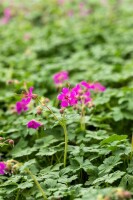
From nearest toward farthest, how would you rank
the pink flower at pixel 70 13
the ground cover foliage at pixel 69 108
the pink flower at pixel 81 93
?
the ground cover foliage at pixel 69 108
the pink flower at pixel 81 93
the pink flower at pixel 70 13

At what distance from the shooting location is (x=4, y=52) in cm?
563

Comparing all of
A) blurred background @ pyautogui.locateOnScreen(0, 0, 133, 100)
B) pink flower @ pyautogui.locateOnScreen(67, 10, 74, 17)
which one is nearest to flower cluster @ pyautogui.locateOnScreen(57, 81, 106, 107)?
blurred background @ pyautogui.locateOnScreen(0, 0, 133, 100)

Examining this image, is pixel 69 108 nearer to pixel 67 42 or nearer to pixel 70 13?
pixel 67 42

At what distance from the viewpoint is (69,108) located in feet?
10.8

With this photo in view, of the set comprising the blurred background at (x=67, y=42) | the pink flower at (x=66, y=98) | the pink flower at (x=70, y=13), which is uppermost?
the pink flower at (x=70, y=13)

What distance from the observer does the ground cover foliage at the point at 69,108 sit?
2564mm

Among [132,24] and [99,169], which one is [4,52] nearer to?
[132,24]

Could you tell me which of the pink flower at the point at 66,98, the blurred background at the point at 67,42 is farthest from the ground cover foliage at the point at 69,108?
the pink flower at the point at 66,98

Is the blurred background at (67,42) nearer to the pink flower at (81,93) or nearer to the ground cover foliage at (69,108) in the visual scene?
the ground cover foliage at (69,108)

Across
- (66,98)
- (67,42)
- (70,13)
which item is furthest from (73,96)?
(70,13)

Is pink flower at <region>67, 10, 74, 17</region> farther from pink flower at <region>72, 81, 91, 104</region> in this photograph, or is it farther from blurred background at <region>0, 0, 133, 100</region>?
pink flower at <region>72, 81, 91, 104</region>

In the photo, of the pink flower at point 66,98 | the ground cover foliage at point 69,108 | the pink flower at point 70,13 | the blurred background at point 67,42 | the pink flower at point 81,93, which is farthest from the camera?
the pink flower at point 70,13

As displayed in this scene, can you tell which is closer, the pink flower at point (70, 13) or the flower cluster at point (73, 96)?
the flower cluster at point (73, 96)

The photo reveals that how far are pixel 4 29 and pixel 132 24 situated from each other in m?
2.04
